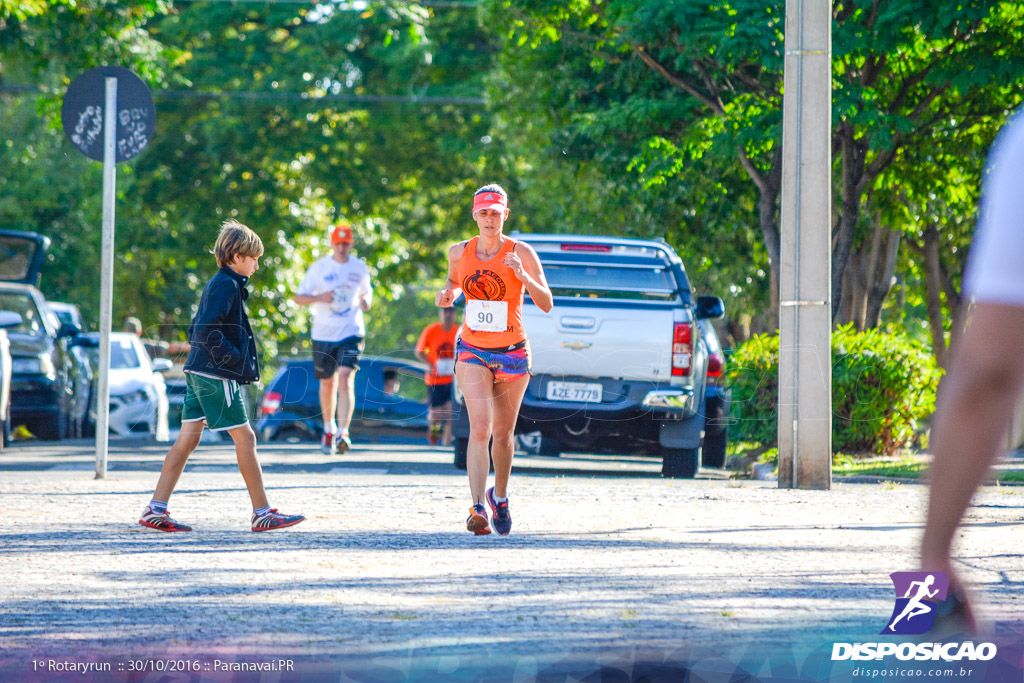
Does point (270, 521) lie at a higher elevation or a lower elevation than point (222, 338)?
lower

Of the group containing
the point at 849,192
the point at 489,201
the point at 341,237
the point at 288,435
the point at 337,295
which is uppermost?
the point at 849,192

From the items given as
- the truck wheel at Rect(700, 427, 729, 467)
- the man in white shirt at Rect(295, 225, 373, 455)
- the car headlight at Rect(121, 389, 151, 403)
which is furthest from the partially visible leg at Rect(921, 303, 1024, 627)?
the car headlight at Rect(121, 389, 151, 403)

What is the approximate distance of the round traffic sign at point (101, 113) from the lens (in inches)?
402

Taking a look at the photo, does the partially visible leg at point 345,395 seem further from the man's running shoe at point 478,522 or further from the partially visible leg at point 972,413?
the partially visible leg at point 972,413

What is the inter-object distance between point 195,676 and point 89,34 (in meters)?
17.9

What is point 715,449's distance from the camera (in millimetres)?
13766

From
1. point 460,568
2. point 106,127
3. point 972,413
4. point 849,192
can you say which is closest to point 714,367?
point 849,192

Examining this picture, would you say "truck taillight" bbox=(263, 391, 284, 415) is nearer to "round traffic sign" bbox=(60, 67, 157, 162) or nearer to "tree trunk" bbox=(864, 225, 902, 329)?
"round traffic sign" bbox=(60, 67, 157, 162)

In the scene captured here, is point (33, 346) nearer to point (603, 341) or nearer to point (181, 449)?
point (603, 341)

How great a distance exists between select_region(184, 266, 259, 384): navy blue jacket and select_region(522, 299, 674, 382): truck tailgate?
171 inches

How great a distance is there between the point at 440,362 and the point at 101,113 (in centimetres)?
691

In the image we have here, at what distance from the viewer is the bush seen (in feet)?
42.3

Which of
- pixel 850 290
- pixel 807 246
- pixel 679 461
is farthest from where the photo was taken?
pixel 850 290

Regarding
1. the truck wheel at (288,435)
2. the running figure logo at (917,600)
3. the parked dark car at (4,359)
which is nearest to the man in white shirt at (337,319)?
the parked dark car at (4,359)
